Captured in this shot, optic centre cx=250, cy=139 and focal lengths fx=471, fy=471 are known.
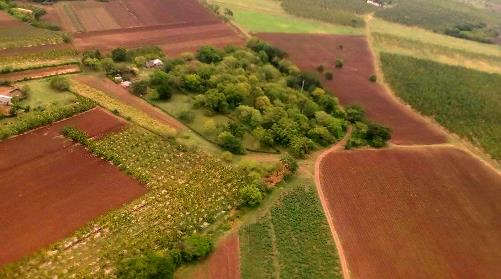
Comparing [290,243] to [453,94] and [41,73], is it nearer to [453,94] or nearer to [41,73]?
[41,73]

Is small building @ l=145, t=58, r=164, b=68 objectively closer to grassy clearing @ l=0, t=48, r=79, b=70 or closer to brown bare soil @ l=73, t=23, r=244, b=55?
brown bare soil @ l=73, t=23, r=244, b=55

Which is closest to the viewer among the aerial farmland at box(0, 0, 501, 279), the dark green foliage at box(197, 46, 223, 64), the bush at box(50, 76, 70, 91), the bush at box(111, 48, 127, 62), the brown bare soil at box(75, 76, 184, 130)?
the aerial farmland at box(0, 0, 501, 279)

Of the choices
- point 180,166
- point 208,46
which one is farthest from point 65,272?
point 208,46

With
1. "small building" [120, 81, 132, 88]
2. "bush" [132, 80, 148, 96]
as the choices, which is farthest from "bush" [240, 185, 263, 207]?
"small building" [120, 81, 132, 88]

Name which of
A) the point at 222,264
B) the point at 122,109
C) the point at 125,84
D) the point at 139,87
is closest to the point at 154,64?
the point at 125,84

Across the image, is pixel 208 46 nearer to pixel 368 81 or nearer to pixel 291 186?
pixel 368 81

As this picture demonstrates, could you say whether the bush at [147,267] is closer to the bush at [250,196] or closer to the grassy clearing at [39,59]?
the bush at [250,196]
